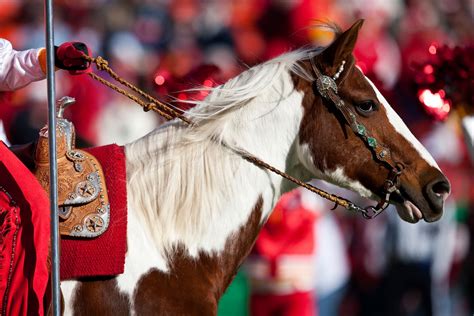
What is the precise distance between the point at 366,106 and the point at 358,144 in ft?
0.53

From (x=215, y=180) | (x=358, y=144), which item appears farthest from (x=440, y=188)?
(x=215, y=180)

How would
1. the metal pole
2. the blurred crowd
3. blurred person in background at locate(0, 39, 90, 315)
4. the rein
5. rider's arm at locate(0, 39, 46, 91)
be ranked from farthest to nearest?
the blurred crowd → the rein → rider's arm at locate(0, 39, 46, 91) → blurred person in background at locate(0, 39, 90, 315) → the metal pole

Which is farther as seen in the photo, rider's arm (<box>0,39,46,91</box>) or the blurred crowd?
the blurred crowd

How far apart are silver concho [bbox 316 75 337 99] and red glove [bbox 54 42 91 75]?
0.93 metres

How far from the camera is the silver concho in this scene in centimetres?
402

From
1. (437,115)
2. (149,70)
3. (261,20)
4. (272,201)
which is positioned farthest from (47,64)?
(261,20)

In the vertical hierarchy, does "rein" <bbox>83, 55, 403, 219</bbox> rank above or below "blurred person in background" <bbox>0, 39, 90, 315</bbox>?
above

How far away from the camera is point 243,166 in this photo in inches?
156

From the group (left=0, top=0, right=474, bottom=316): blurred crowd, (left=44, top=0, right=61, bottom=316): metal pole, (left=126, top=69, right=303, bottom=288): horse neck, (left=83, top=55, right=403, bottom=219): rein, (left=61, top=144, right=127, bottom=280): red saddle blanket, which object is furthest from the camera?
(left=0, top=0, right=474, bottom=316): blurred crowd

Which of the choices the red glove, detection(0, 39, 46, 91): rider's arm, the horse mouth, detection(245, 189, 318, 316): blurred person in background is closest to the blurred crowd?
detection(245, 189, 318, 316): blurred person in background

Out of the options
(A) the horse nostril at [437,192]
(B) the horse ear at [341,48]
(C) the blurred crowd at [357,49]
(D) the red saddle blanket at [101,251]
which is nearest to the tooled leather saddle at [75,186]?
(D) the red saddle blanket at [101,251]

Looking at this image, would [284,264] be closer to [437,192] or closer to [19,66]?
[437,192]

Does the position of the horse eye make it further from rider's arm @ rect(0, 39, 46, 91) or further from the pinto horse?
rider's arm @ rect(0, 39, 46, 91)

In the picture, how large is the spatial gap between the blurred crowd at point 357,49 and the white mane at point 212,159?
359 centimetres
